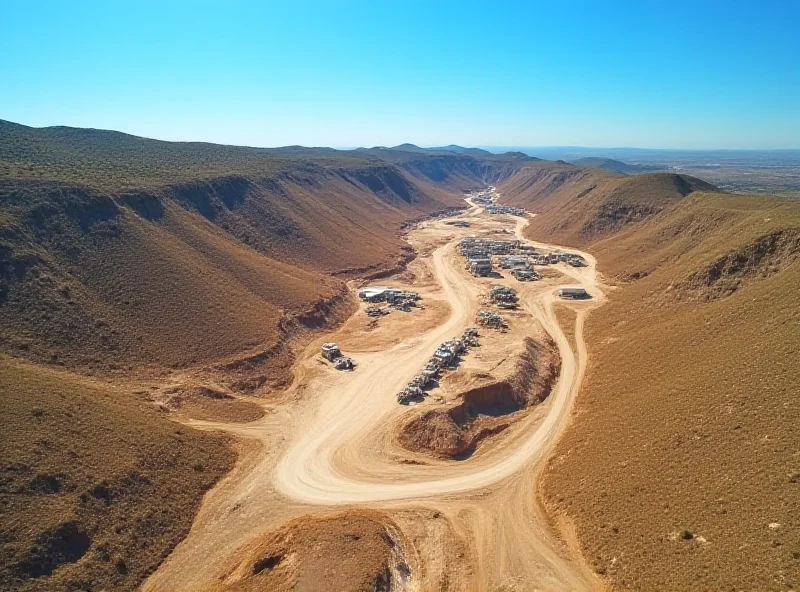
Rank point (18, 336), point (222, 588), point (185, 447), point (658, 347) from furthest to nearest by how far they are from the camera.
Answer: point (658, 347) → point (18, 336) → point (185, 447) → point (222, 588)

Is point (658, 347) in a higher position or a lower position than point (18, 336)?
lower

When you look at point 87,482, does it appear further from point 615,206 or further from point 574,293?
point 615,206

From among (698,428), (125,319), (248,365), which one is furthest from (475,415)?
(125,319)

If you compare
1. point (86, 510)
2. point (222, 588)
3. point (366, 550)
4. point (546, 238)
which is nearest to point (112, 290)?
point (86, 510)

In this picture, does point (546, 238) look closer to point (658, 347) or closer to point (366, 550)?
point (658, 347)

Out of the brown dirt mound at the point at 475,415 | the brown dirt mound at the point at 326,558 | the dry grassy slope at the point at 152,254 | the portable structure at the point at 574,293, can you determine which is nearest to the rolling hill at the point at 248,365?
the dry grassy slope at the point at 152,254

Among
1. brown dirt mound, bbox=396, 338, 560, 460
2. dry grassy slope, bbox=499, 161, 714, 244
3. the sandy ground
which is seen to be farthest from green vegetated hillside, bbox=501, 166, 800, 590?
dry grassy slope, bbox=499, 161, 714, 244
